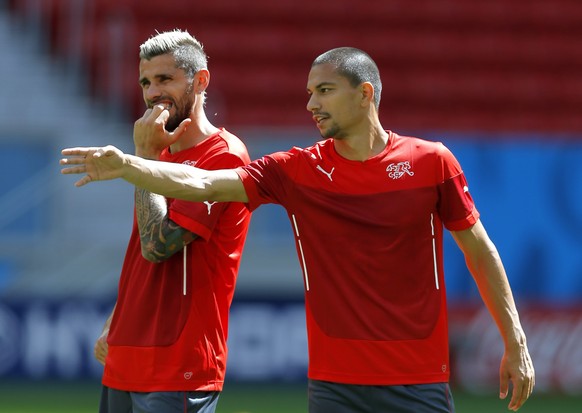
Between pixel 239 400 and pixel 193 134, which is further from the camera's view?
pixel 239 400

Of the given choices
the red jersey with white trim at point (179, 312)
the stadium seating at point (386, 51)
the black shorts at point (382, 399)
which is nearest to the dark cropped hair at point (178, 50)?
the red jersey with white trim at point (179, 312)

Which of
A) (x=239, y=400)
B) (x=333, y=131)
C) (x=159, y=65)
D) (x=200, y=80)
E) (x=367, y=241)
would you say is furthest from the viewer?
(x=239, y=400)

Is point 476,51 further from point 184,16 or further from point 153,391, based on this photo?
point 153,391

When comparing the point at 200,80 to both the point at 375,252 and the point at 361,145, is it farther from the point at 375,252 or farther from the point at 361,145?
the point at 375,252

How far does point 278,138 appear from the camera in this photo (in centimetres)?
1223

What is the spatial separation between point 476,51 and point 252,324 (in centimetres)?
625

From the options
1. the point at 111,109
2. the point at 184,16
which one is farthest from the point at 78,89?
the point at 184,16

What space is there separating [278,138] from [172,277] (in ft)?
25.8

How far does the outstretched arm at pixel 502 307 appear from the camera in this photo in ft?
14.1

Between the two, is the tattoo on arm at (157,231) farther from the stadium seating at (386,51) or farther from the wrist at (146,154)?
the stadium seating at (386,51)

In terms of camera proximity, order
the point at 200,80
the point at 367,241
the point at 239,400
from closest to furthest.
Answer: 1. the point at 367,241
2. the point at 200,80
3. the point at 239,400

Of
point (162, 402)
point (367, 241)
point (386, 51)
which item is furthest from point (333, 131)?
point (386, 51)

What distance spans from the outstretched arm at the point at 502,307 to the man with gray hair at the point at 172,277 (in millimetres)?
940

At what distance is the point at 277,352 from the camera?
38.4 ft
